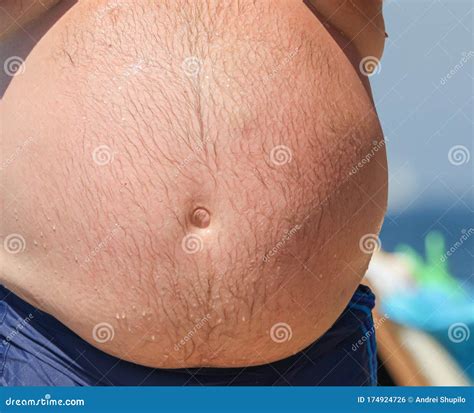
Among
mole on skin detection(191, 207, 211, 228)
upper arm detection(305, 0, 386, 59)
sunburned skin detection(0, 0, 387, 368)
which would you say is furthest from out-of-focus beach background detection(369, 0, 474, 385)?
mole on skin detection(191, 207, 211, 228)

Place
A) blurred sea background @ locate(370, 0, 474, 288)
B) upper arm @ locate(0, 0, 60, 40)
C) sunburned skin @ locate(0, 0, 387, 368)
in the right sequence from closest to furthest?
sunburned skin @ locate(0, 0, 387, 368) → upper arm @ locate(0, 0, 60, 40) → blurred sea background @ locate(370, 0, 474, 288)

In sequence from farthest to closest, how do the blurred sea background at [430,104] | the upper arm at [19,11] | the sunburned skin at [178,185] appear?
the blurred sea background at [430,104]
the upper arm at [19,11]
the sunburned skin at [178,185]

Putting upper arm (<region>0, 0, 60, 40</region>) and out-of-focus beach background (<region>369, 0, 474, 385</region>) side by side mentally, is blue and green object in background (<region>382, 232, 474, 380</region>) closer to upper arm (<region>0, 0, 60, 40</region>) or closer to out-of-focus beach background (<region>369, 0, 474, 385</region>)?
out-of-focus beach background (<region>369, 0, 474, 385</region>)

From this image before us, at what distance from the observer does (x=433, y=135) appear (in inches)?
78.7

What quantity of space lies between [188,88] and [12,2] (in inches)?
11.5

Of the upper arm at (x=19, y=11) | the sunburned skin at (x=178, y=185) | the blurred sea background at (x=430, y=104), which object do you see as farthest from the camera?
the blurred sea background at (x=430, y=104)

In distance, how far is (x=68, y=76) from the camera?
0.93 metres

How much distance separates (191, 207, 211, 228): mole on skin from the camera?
0.90 meters

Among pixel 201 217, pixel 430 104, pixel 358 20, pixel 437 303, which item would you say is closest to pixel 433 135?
pixel 430 104

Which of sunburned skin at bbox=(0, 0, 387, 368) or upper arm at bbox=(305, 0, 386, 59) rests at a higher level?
upper arm at bbox=(305, 0, 386, 59)

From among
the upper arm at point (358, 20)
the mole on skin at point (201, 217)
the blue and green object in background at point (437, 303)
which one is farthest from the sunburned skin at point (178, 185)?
the blue and green object in background at point (437, 303)

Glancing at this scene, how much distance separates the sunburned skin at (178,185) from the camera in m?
0.89

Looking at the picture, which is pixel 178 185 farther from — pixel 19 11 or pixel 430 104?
pixel 430 104

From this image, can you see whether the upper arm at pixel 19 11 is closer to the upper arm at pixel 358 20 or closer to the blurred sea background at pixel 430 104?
the upper arm at pixel 358 20
